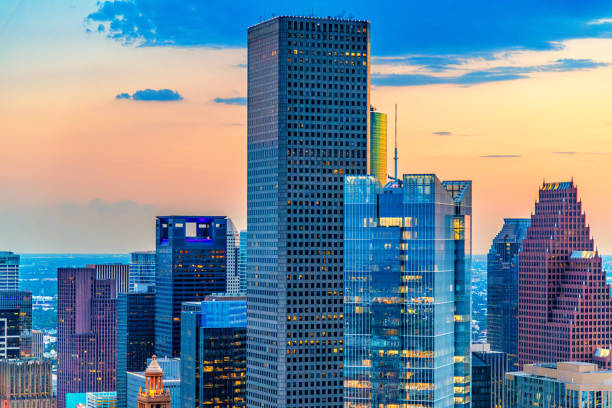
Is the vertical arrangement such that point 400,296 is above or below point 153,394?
above

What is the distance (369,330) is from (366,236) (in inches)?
550

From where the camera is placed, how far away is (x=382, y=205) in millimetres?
177250

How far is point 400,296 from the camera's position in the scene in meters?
174

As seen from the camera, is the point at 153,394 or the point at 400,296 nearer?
the point at 400,296

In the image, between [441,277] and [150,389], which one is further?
[150,389]

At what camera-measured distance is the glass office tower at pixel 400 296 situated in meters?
173

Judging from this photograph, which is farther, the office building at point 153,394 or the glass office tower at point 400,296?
the office building at point 153,394

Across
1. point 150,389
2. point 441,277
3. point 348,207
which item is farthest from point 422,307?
point 150,389

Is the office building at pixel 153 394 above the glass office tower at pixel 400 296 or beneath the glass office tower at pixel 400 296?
beneath

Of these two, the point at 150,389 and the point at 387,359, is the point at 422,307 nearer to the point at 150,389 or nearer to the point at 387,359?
the point at 387,359

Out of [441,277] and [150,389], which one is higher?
[441,277]

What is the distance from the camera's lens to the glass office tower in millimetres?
173375

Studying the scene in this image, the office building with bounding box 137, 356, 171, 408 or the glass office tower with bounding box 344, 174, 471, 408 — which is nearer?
the glass office tower with bounding box 344, 174, 471, 408

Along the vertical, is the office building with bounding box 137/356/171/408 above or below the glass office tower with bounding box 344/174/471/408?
below
